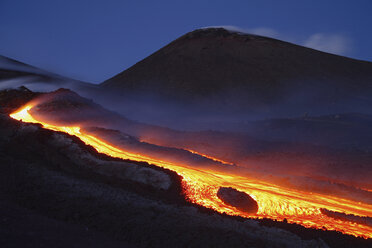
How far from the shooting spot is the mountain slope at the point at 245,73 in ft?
131

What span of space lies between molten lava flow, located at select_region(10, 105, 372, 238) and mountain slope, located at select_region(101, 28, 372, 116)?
28318mm

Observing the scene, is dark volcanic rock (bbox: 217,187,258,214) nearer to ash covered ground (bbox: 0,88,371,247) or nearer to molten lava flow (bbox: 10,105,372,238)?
molten lava flow (bbox: 10,105,372,238)

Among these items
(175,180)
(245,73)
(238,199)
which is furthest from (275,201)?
(245,73)

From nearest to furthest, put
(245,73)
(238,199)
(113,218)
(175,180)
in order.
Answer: (113,218)
(238,199)
(175,180)
(245,73)

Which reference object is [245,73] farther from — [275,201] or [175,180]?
[275,201]

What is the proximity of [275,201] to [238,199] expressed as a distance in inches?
38.7

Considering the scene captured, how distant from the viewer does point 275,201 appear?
26.6ft

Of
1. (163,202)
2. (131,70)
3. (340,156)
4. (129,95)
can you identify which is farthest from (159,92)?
(163,202)

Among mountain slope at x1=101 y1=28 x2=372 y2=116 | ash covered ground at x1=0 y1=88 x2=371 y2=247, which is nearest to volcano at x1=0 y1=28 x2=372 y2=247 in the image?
ash covered ground at x1=0 y1=88 x2=371 y2=247

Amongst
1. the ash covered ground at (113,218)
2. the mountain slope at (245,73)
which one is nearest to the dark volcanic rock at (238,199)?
the ash covered ground at (113,218)

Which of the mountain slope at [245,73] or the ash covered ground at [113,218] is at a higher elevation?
the mountain slope at [245,73]

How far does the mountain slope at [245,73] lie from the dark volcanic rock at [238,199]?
98.3 feet

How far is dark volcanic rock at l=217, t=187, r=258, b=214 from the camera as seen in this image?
297 inches

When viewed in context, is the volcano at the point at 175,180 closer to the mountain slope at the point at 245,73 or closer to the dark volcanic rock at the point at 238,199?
the dark volcanic rock at the point at 238,199
